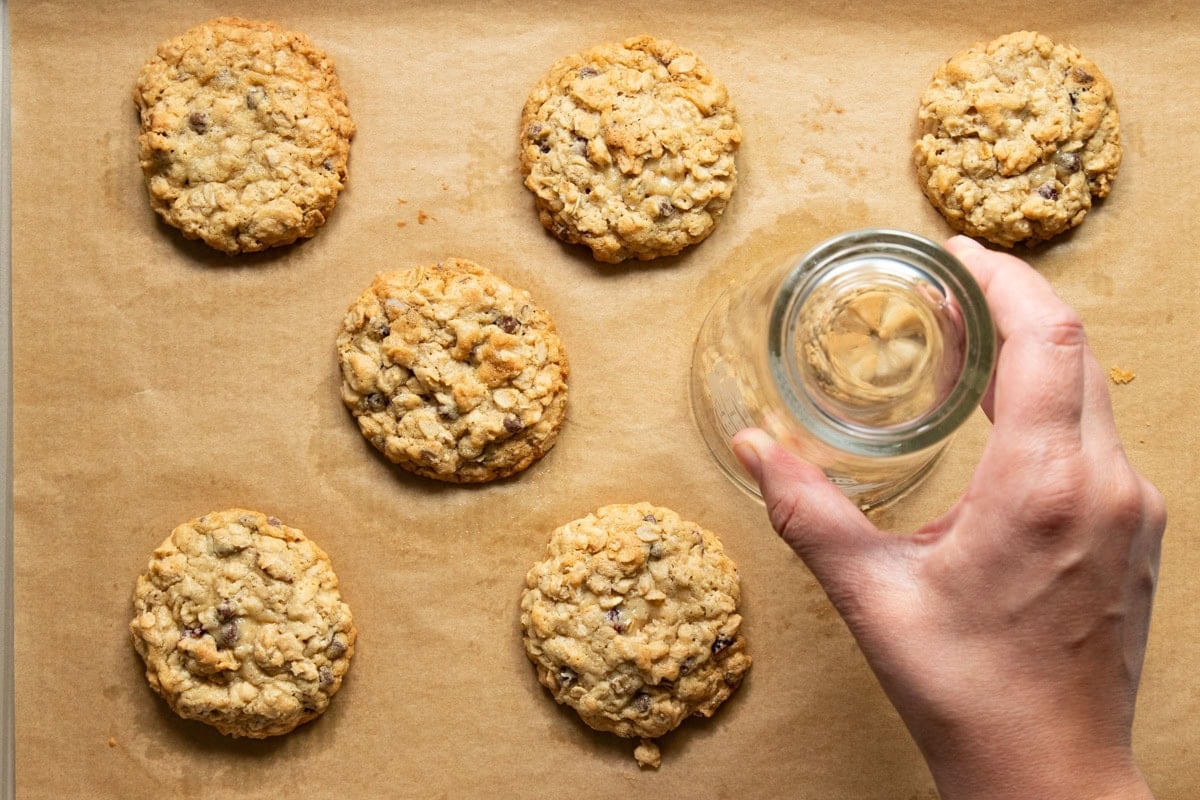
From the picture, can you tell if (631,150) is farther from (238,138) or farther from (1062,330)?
(1062,330)

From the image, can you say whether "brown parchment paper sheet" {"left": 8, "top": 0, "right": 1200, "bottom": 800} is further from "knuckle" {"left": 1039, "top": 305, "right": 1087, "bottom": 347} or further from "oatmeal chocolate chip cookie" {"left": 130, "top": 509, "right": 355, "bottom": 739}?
"knuckle" {"left": 1039, "top": 305, "right": 1087, "bottom": 347}

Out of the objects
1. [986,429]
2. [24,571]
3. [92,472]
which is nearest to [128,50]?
[92,472]

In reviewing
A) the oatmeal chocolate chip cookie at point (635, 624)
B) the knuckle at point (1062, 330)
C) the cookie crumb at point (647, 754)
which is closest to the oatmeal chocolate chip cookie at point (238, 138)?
the oatmeal chocolate chip cookie at point (635, 624)

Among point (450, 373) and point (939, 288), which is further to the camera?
point (450, 373)

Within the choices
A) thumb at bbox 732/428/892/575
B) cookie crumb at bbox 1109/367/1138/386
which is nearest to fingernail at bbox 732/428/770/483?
thumb at bbox 732/428/892/575

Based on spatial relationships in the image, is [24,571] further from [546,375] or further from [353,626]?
[546,375]

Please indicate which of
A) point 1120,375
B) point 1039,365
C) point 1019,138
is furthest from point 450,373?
point 1120,375
